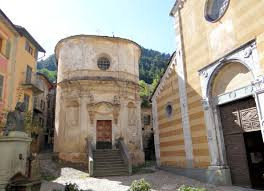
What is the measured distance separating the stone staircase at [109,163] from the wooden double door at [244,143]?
25.0ft

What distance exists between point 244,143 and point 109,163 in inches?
391

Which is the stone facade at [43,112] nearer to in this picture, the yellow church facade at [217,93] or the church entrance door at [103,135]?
the church entrance door at [103,135]

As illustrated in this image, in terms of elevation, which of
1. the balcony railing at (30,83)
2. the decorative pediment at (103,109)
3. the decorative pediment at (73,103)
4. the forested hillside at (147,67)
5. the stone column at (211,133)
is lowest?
the stone column at (211,133)

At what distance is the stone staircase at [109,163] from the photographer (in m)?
15.9

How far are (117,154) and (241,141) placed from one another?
1042 cm

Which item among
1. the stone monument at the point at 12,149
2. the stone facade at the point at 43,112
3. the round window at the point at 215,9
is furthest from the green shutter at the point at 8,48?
the round window at the point at 215,9

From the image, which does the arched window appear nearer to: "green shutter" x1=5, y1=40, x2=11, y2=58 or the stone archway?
the stone archway

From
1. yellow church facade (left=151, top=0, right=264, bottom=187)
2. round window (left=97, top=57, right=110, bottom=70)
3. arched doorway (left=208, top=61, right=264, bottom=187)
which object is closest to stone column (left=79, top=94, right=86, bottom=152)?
round window (left=97, top=57, right=110, bottom=70)

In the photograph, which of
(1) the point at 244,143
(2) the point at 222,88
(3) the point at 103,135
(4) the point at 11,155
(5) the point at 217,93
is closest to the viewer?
(4) the point at 11,155

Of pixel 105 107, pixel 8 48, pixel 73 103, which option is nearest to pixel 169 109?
pixel 105 107

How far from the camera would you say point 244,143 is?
10.1m

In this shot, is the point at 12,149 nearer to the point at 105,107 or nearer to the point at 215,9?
the point at 215,9

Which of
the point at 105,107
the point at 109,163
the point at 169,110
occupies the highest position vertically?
the point at 105,107

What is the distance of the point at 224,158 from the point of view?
10.9 meters
